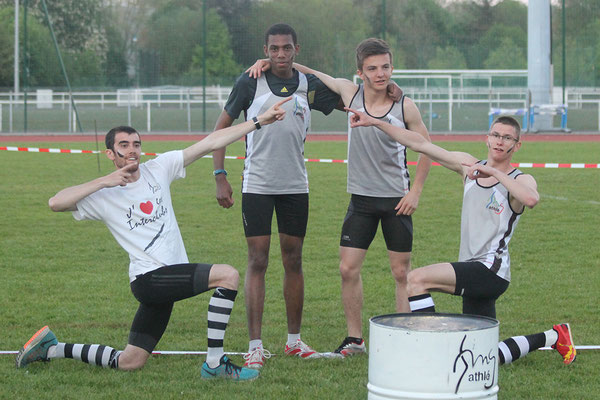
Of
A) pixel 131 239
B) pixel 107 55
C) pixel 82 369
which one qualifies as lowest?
pixel 82 369

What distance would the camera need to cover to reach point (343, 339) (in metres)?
6.86

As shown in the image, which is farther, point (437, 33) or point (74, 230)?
point (437, 33)

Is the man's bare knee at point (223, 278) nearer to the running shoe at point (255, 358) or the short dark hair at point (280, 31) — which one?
the running shoe at point (255, 358)

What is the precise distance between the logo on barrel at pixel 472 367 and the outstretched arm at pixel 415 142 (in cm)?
162

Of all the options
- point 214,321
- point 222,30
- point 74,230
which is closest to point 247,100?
point 214,321

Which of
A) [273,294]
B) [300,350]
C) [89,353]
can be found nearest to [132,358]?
[89,353]

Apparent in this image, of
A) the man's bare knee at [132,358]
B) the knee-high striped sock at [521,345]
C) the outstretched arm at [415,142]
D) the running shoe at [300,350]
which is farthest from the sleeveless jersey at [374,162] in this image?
the man's bare knee at [132,358]

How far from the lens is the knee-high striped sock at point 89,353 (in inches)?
239

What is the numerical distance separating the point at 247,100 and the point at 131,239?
128 centimetres

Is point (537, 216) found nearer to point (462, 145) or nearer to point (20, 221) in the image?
point (20, 221)

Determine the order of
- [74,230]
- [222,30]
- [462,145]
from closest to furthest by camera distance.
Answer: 1. [74,230]
2. [462,145]
3. [222,30]

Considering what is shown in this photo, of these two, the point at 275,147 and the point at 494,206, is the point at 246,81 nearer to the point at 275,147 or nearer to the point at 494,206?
the point at 275,147

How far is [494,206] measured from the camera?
5.79m

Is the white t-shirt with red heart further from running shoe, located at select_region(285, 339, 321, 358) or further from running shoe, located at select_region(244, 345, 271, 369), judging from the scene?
running shoe, located at select_region(285, 339, 321, 358)
